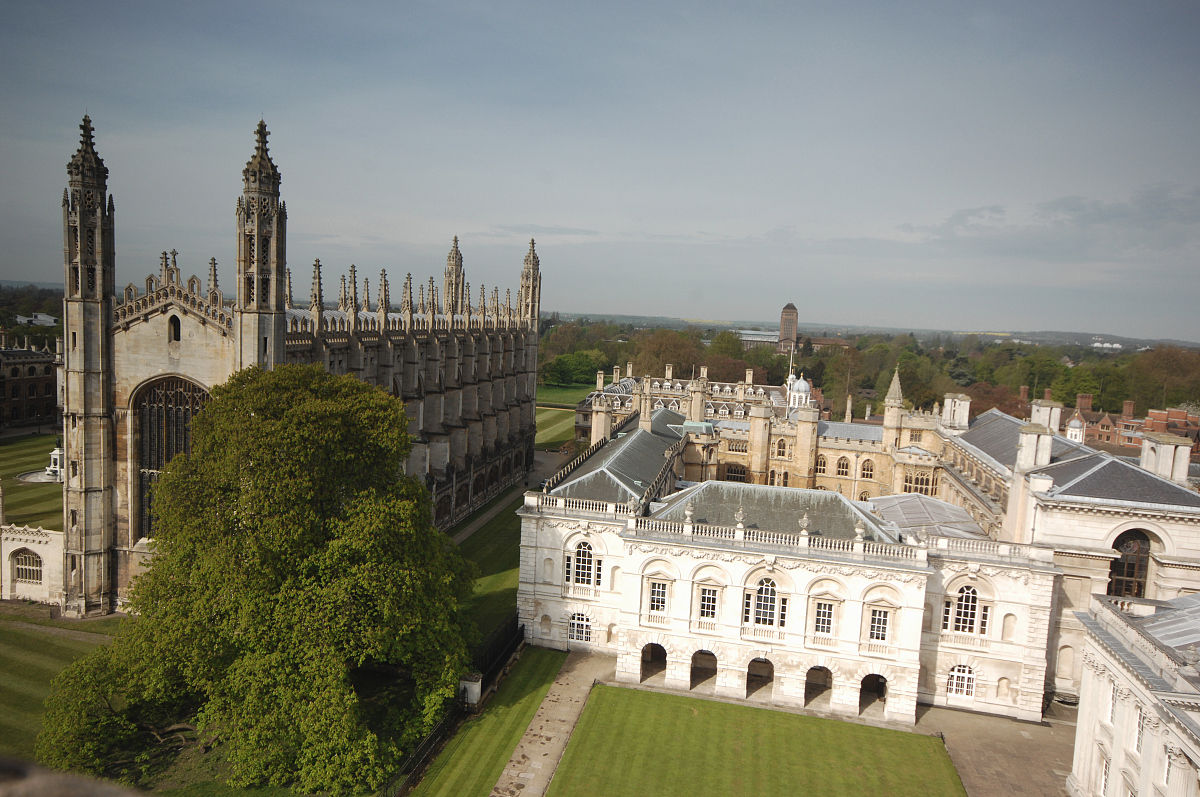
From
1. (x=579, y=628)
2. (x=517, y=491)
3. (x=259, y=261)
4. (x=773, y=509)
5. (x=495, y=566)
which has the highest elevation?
(x=259, y=261)

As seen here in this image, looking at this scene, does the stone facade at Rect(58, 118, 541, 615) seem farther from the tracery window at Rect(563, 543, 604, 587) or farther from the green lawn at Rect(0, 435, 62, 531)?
the tracery window at Rect(563, 543, 604, 587)

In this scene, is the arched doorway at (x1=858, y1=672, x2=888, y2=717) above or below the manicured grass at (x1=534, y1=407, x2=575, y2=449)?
below

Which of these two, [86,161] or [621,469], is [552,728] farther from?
[86,161]

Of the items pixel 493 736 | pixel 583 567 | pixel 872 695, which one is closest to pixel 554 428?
pixel 583 567

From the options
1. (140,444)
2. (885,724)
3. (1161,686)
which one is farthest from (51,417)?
(1161,686)

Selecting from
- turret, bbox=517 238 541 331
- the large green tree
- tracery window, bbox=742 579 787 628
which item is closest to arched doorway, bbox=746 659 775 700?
tracery window, bbox=742 579 787 628

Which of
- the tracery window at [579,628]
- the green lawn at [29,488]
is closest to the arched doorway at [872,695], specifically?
the tracery window at [579,628]

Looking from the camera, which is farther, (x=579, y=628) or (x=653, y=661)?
(x=653, y=661)
